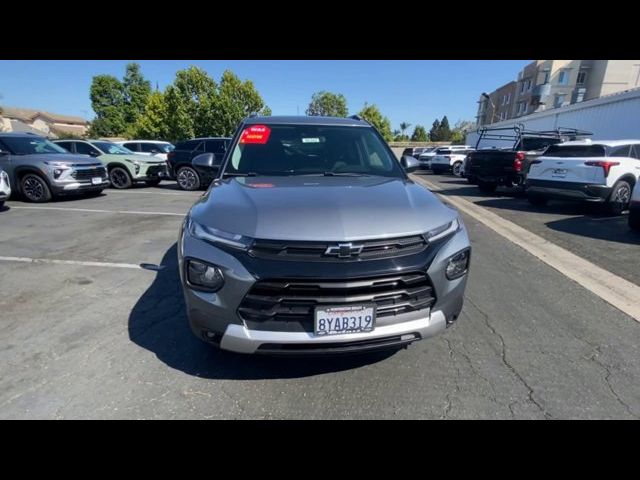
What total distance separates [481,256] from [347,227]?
152 inches

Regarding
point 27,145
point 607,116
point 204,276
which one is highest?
point 607,116

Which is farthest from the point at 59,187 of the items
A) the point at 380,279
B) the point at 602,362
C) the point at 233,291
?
the point at 602,362

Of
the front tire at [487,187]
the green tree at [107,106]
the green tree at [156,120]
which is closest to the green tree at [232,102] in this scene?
the green tree at [156,120]

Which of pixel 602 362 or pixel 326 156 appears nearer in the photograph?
pixel 602 362

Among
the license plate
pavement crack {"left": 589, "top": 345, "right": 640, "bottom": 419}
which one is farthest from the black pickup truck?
the license plate

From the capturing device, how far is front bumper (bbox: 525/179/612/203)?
24.5 ft

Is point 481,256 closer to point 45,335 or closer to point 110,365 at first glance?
point 110,365

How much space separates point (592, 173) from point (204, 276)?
349 inches

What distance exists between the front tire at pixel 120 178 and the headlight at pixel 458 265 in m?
12.7

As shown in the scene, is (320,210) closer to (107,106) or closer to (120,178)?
(120,178)

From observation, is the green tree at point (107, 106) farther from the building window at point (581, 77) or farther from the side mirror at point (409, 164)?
the building window at point (581, 77)

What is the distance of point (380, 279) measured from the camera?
74.9 inches

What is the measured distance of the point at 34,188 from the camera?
8.77 metres

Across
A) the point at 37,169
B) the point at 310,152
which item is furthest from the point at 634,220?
the point at 37,169
